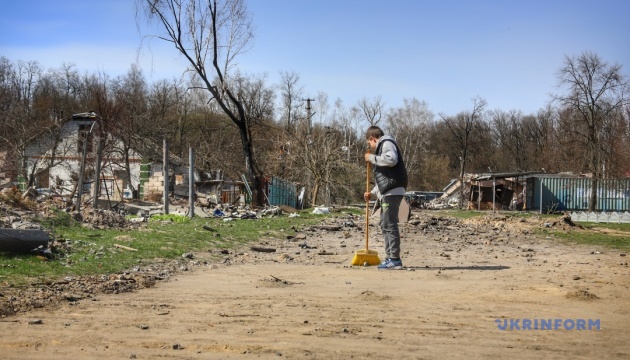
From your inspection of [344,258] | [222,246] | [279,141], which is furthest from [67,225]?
[279,141]

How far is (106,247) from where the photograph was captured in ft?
35.3

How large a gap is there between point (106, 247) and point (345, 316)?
609 cm

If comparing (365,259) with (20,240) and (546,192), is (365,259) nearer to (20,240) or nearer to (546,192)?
(20,240)

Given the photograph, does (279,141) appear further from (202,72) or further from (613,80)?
(613,80)

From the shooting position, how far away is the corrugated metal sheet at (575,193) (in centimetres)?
4484

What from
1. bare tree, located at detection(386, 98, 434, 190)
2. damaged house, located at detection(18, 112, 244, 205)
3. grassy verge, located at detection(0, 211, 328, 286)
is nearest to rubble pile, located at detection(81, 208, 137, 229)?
grassy verge, located at detection(0, 211, 328, 286)

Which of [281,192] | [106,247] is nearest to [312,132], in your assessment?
[281,192]

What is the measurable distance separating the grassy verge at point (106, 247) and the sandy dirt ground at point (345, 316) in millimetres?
1262

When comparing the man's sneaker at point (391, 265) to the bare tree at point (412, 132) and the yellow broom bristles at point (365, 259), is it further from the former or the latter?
the bare tree at point (412, 132)

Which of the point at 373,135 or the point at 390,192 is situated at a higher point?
the point at 373,135

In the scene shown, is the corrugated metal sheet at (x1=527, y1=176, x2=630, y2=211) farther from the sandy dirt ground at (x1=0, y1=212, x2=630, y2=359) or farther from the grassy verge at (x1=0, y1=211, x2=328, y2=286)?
the sandy dirt ground at (x1=0, y1=212, x2=630, y2=359)

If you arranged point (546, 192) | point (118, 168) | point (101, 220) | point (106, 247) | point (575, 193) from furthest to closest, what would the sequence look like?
point (546, 192), point (575, 193), point (118, 168), point (101, 220), point (106, 247)

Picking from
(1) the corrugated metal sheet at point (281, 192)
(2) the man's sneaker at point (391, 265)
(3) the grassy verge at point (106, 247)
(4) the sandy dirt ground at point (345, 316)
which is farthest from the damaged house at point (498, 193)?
(4) the sandy dirt ground at point (345, 316)

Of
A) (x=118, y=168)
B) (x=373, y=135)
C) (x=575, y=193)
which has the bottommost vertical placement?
(x=575, y=193)
